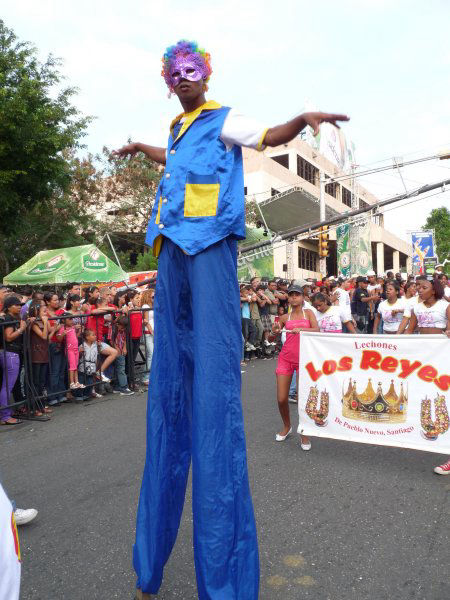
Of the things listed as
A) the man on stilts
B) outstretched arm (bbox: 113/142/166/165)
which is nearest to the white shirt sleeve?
the man on stilts

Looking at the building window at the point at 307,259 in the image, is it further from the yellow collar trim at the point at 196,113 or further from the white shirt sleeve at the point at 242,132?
the white shirt sleeve at the point at 242,132

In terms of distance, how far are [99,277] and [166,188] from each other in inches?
627

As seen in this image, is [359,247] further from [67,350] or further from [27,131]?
[67,350]

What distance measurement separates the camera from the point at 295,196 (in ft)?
88.6

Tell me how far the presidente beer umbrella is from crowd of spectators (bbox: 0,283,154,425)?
731 centimetres

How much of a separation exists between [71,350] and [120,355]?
105 centimetres

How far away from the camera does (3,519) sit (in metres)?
1.49

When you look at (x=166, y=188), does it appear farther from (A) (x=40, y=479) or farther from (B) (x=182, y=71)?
(A) (x=40, y=479)

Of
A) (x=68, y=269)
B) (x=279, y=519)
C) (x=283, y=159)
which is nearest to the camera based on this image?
(x=279, y=519)

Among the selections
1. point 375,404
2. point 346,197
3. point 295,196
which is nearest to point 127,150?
point 375,404

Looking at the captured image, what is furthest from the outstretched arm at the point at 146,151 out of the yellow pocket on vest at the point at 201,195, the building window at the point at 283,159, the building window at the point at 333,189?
the building window at the point at 333,189

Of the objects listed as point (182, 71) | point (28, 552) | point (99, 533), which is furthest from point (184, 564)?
point (182, 71)

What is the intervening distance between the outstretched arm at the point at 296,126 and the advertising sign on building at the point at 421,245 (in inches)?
1023

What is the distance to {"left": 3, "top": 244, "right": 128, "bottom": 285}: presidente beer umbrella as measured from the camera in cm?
1728
